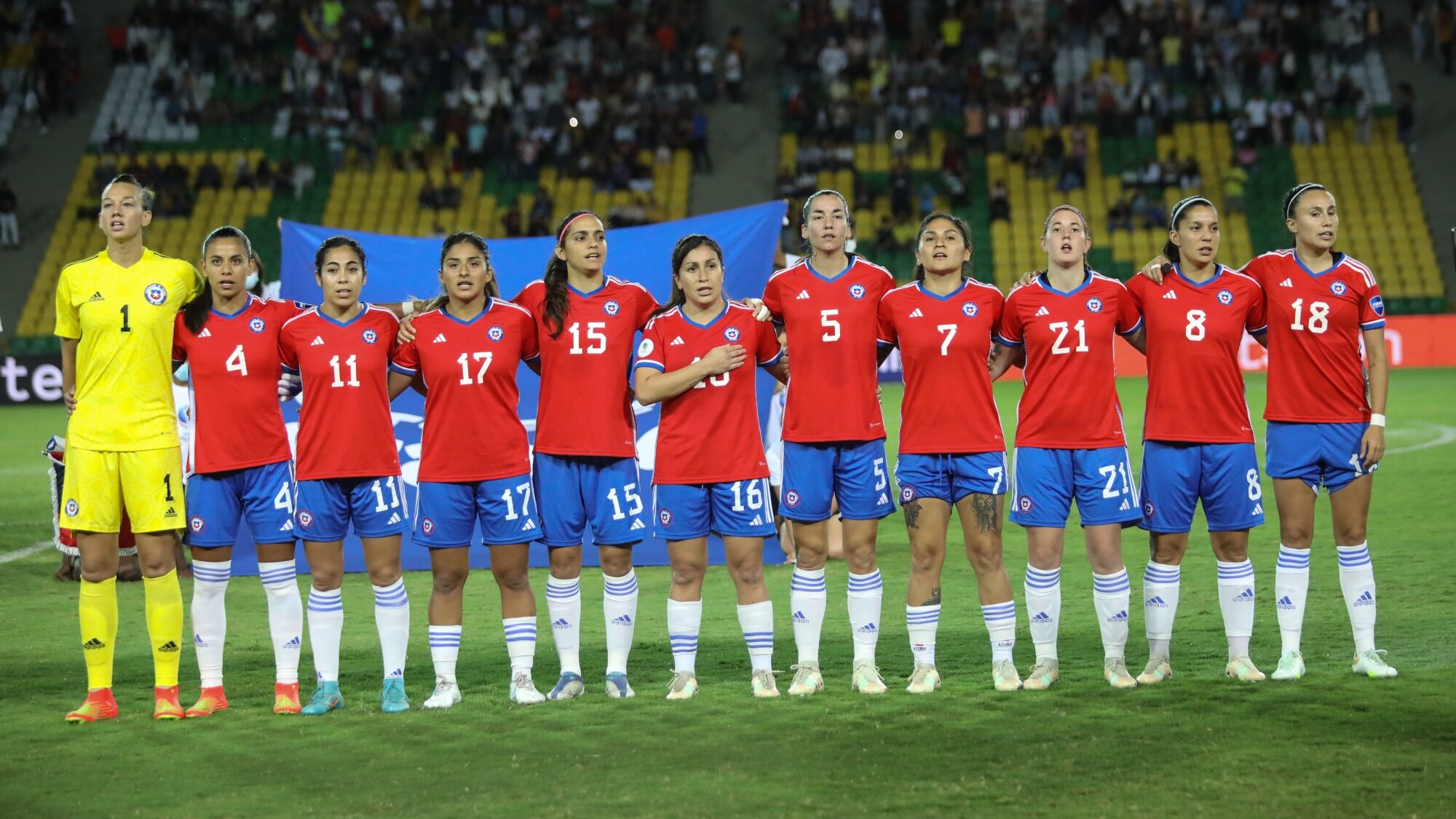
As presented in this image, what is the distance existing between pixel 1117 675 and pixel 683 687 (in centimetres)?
181

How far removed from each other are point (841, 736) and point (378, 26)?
2901 centimetres

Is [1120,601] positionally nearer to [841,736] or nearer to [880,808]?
[841,736]

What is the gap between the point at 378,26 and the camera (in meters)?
32.4

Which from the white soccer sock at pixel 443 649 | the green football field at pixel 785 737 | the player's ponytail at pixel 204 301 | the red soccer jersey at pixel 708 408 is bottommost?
the green football field at pixel 785 737

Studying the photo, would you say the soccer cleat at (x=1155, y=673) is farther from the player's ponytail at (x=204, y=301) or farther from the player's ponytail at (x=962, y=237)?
the player's ponytail at (x=204, y=301)

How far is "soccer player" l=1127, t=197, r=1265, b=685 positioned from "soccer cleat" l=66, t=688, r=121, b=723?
4.28 m

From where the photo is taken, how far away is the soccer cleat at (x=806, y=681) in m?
6.62

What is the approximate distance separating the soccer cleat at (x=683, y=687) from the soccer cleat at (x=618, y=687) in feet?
0.58

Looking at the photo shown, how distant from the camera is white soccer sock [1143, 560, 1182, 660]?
6.63 meters

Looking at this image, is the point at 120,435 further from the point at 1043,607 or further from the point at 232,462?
the point at 1043,607

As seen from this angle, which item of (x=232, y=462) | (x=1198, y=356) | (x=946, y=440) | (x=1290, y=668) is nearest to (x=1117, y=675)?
(x=1290, y=668)

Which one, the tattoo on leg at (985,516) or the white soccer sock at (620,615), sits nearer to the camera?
the tattoo on leg at (985,516)

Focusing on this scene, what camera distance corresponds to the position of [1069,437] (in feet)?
21.4

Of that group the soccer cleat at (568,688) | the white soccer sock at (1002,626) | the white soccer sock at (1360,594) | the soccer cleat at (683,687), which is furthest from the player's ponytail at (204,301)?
the white soccer sock at (1360,594)
